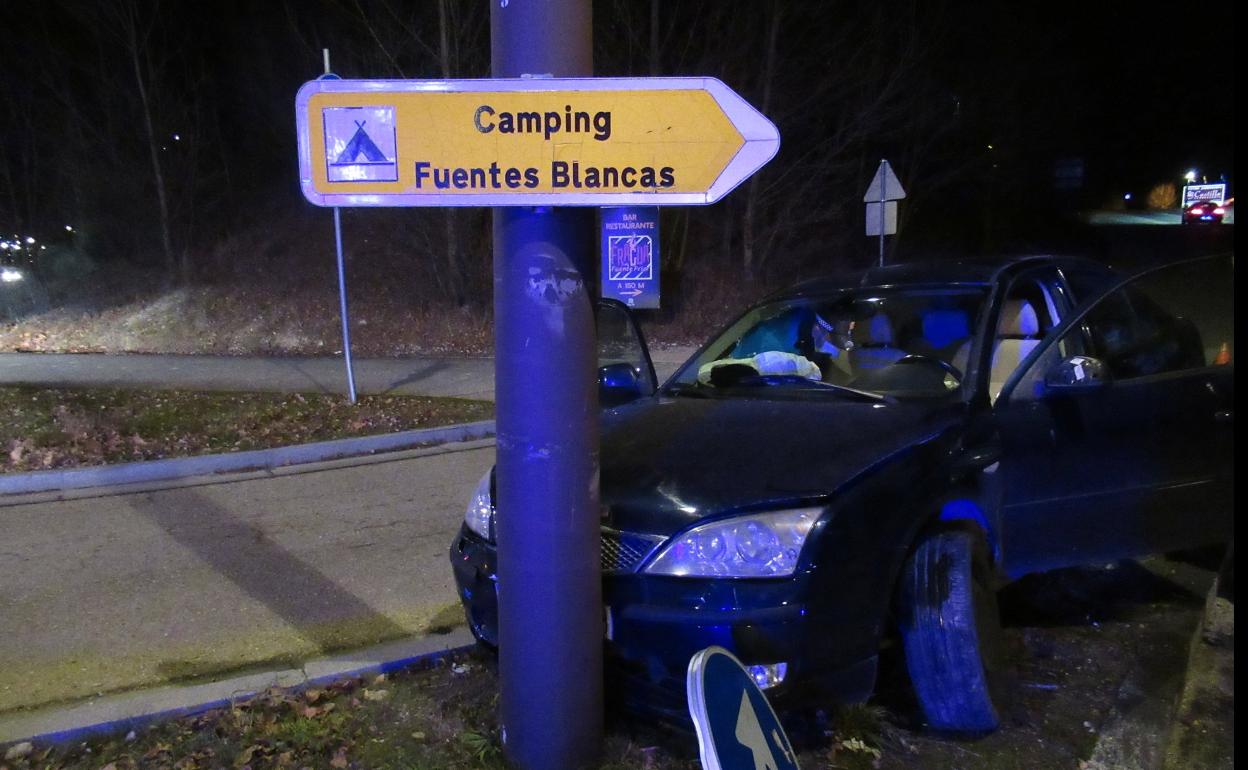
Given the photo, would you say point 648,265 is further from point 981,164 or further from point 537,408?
point 981,164

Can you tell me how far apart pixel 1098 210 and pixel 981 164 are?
27.5 meters

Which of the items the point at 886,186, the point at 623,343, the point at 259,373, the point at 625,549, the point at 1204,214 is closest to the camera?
the point at 625,549

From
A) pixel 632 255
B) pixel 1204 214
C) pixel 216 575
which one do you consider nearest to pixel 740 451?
pixel 216 575

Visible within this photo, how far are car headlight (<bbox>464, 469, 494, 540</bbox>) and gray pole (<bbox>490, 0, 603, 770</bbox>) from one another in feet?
2.05

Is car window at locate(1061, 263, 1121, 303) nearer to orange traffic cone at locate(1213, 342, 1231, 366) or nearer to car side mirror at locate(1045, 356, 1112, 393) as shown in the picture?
orange traffic cone at locate(1213, 342, 1231, 366)

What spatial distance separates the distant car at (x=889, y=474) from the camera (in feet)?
10.00

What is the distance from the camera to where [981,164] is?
29781 mm

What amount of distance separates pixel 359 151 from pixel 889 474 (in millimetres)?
2024

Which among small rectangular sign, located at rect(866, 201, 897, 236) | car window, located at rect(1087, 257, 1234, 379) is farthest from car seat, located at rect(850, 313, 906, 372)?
small rectangular sign, located at rect(866, 201, 897, 236)

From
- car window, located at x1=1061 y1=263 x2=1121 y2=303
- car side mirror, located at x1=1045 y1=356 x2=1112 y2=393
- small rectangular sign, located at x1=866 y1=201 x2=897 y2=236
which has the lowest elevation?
car side mirror, located at x1=1045 y1=356 x2=1112 y2=393

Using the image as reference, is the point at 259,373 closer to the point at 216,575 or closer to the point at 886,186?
the point at 216,575

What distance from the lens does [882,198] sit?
12.2 meters

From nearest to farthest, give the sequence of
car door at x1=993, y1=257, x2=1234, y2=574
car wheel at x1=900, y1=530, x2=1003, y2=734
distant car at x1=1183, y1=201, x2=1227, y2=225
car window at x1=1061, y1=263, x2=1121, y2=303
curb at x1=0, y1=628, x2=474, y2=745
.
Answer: car wheel at x1=900, y1=530, x2=1003, y2=734
curb at x1=0, y1=628, x2=474, y2=745
car door at x1=993, y1=257, x2=1234, y2=574
car window at x1=1061, y1=263, x2=1121, y2=303
distant car at x1=1183, y1=201, x2=1227, y2=225

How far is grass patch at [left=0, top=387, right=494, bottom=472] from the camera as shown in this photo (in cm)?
790
